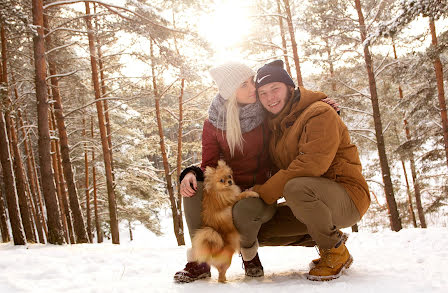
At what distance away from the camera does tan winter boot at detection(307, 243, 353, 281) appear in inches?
89.3

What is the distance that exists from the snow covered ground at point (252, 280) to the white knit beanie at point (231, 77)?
1.59m

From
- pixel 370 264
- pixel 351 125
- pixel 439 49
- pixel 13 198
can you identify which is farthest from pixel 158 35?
pixel 351 125

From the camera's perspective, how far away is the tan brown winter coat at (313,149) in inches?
90.7

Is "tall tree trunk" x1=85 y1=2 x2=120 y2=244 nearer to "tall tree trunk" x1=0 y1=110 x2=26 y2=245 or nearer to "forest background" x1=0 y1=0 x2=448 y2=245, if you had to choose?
"forest background" x1=0 y1=0 x2=448 y2=245

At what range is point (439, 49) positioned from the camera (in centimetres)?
696

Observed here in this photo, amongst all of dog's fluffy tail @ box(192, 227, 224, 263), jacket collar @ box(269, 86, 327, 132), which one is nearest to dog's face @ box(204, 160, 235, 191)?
dog's fluffy tail @ box(192, 227, 224, 263)

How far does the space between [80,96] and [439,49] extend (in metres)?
10.2

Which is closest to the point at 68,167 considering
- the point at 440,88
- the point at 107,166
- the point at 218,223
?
the point at 107,166

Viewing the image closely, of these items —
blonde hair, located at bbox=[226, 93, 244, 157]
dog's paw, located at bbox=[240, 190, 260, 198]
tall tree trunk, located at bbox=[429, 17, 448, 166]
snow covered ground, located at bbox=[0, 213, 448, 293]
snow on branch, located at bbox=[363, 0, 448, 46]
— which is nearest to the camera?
snow covered ground, located at bbox=[0, 213, 448, 293]

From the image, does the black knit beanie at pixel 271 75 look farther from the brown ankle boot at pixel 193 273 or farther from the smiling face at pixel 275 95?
the brown ankle boot at pixel 193 273

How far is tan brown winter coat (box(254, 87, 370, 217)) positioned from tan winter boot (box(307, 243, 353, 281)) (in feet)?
1.34

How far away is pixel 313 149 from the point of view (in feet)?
7.48

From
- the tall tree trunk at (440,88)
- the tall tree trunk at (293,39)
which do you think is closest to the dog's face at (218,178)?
the tall tree trunk at (293,39)

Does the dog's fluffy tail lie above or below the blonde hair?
below
